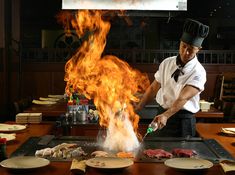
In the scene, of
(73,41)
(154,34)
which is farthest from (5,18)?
(154,34)

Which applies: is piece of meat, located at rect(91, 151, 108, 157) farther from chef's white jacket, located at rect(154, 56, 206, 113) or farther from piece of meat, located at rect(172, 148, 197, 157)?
chef's white jacket, located at rect(154, 56, 206, 113)

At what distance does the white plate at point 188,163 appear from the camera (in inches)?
103

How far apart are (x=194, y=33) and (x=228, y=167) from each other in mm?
1844

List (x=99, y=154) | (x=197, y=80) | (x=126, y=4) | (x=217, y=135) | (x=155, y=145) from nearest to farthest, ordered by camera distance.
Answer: (x=99, y=154) < (x=155, y=145) < (x=217, y=135) < (x=197, y=80) < (x=126, y=4)

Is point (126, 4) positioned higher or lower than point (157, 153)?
higher

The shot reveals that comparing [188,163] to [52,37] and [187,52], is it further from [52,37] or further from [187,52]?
[52,37]

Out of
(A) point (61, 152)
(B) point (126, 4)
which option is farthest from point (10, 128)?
(B) point (126, 4)

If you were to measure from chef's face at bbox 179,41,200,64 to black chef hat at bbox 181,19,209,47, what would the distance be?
58 mm

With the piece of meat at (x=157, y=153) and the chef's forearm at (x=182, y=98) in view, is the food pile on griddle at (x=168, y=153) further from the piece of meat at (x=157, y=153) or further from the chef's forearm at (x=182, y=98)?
the chef's forearm at (x=182, y=98)

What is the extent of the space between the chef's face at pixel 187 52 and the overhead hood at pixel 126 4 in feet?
11.1

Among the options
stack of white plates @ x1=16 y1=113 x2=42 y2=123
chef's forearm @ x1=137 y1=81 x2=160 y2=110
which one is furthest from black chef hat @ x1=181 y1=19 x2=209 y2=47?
stack of white plates @ x1=16 y1=113 x2=42 y2=123

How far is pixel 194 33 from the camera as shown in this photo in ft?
13.5

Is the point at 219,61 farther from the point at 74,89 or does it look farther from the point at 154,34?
the point at 74,89

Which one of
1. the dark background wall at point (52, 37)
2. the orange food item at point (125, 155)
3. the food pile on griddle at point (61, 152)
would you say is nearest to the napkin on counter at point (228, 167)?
the orange food item at point (125, 155)
